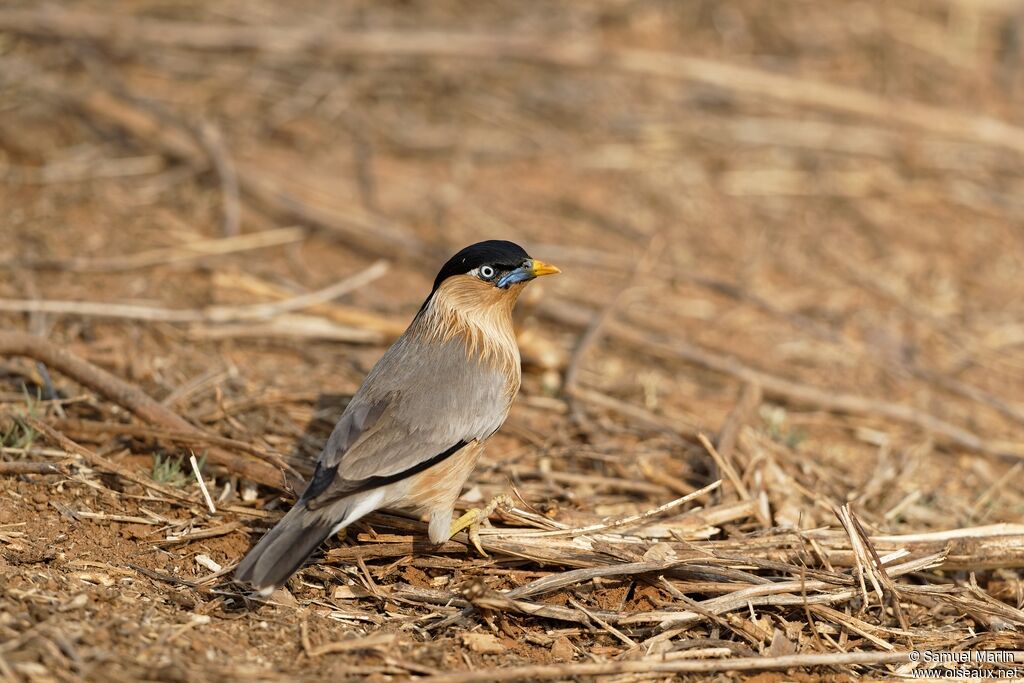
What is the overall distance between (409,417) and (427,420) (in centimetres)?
8

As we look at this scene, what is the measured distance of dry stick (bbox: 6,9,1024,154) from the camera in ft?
30.5

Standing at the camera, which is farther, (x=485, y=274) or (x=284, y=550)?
(x=485, y=274)

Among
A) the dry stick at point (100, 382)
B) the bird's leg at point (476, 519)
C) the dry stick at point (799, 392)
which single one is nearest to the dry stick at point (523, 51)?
the dry stick at point (799, 392)

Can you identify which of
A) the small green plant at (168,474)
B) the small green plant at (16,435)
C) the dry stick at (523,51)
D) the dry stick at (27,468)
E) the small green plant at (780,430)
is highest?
the dry stick at (523,51)

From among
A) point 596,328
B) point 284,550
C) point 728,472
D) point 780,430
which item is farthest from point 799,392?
point 284,550

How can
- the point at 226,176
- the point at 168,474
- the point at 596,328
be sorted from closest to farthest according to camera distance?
the point at 168,474
the point at 596,328
the point at 226,176

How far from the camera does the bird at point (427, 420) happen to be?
14.6ft

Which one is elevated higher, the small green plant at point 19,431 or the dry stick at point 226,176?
the dry stick at point 226,176

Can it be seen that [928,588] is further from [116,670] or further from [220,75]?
[220,75]

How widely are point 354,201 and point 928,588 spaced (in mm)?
5616

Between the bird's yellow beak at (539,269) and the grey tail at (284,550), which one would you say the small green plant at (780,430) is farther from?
the grey tail at (284,550)

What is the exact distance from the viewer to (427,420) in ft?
16.1

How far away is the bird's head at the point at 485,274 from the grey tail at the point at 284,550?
4.94 ft

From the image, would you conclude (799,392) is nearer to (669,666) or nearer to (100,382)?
(669,666)
